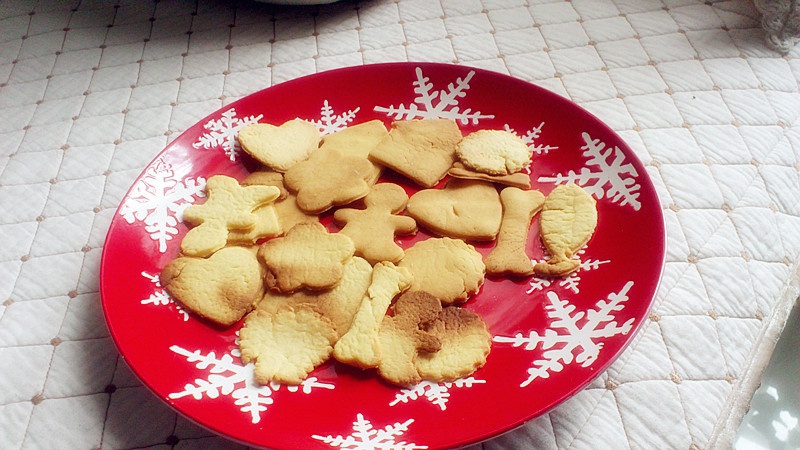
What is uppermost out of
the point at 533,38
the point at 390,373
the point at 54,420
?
the point at 533,38

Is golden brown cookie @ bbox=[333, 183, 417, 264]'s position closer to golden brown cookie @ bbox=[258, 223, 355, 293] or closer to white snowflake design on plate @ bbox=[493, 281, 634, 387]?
golden brown cookie @ bbox=[258, 223, 355, 293]

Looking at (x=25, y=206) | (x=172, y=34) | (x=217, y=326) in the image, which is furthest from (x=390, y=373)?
(x=172, y=34)

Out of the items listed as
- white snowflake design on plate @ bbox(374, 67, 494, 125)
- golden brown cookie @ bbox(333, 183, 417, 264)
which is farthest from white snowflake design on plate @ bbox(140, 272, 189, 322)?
white snowflake design on plate @ bbox(374, 67, 494, 125)

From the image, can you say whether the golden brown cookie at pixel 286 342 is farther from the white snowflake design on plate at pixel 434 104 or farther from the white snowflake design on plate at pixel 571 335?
the white snowflake design on plate at pixel 434 104

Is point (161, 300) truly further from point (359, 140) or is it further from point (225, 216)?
point (359, 140)

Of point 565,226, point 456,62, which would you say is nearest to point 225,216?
point 565,226

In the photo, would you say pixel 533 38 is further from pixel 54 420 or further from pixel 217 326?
pixel 54 420
